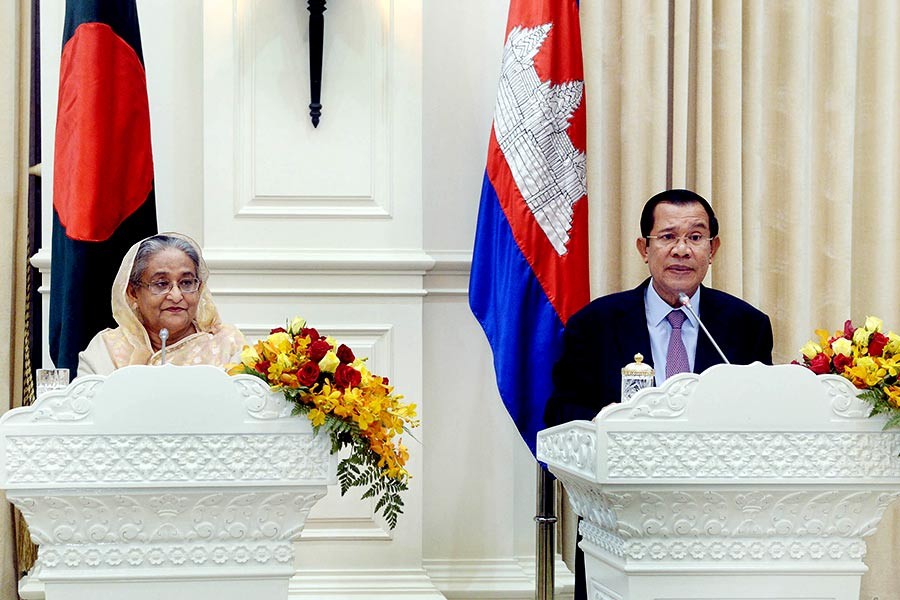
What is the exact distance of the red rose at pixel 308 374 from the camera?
2445mm

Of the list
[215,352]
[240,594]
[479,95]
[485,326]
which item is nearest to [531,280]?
[485,326]

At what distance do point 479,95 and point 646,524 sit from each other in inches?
86.2

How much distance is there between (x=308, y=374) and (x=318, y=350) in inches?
2.5

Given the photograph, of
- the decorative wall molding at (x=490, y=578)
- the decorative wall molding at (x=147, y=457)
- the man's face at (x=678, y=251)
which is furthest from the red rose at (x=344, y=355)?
the decorative wall molding at (x=490, y=578)

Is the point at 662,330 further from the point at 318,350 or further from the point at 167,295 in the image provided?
the point at 167,295

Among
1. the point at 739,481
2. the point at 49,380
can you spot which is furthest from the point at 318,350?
the point at 739,481

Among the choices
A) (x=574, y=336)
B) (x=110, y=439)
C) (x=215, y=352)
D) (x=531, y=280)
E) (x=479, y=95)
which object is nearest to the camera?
(x=110, y=439)

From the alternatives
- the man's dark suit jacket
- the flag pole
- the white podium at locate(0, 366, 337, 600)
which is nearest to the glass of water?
the white podium at locate(0, 366, 337, 600)

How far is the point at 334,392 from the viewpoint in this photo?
8.00 feet

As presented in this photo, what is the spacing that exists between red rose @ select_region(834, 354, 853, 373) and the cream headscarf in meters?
1.65

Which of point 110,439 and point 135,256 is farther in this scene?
point 135,256

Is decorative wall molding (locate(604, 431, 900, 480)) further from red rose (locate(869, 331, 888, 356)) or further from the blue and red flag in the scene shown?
the blue and red flag

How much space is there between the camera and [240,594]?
8.20ft

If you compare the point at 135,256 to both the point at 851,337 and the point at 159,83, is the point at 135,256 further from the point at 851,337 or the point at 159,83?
the point at 851,337
